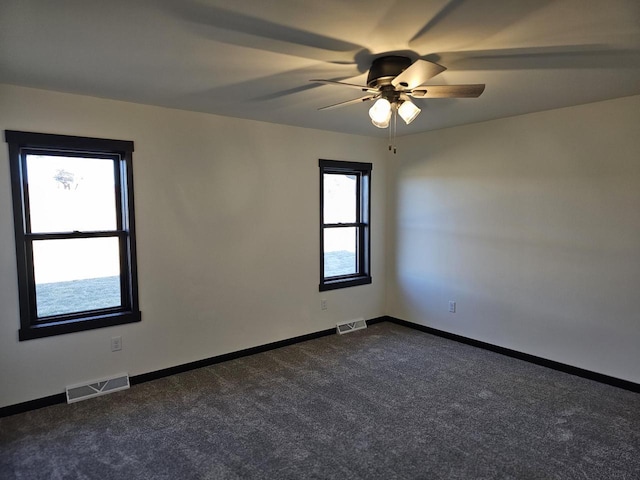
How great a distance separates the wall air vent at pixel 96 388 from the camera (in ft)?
10.5

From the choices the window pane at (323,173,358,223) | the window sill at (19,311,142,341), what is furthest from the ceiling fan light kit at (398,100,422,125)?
the window sill at (19,311,142,341)

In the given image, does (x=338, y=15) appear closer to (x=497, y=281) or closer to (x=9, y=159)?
(x=9, y=159)

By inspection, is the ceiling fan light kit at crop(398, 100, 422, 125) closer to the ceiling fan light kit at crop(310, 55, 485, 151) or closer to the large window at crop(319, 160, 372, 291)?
the ceiling fan light kit at crop(310, 55, 485, 151)

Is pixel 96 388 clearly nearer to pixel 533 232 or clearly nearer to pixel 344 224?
pixel 344 224

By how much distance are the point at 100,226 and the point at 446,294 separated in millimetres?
3796

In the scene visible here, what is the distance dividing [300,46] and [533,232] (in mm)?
3024

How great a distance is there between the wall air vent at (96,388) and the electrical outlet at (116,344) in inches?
9.5

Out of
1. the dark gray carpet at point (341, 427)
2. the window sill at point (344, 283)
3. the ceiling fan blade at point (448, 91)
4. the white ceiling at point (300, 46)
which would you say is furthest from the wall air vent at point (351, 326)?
the ceiling fan blade at point (448, 91)

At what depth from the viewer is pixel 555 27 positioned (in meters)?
2.00

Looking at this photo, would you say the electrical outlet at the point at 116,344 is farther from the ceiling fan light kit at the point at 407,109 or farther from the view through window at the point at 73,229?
the ceiling fan light kit at the point at 407,109

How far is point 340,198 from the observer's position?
511 centimetres

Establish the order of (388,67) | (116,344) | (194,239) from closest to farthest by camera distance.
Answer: (388,67), (116,344), (194,239)

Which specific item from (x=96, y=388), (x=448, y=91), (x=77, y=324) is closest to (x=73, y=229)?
(x=77, y=324)

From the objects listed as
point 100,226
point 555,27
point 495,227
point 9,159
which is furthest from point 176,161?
point 495,227
